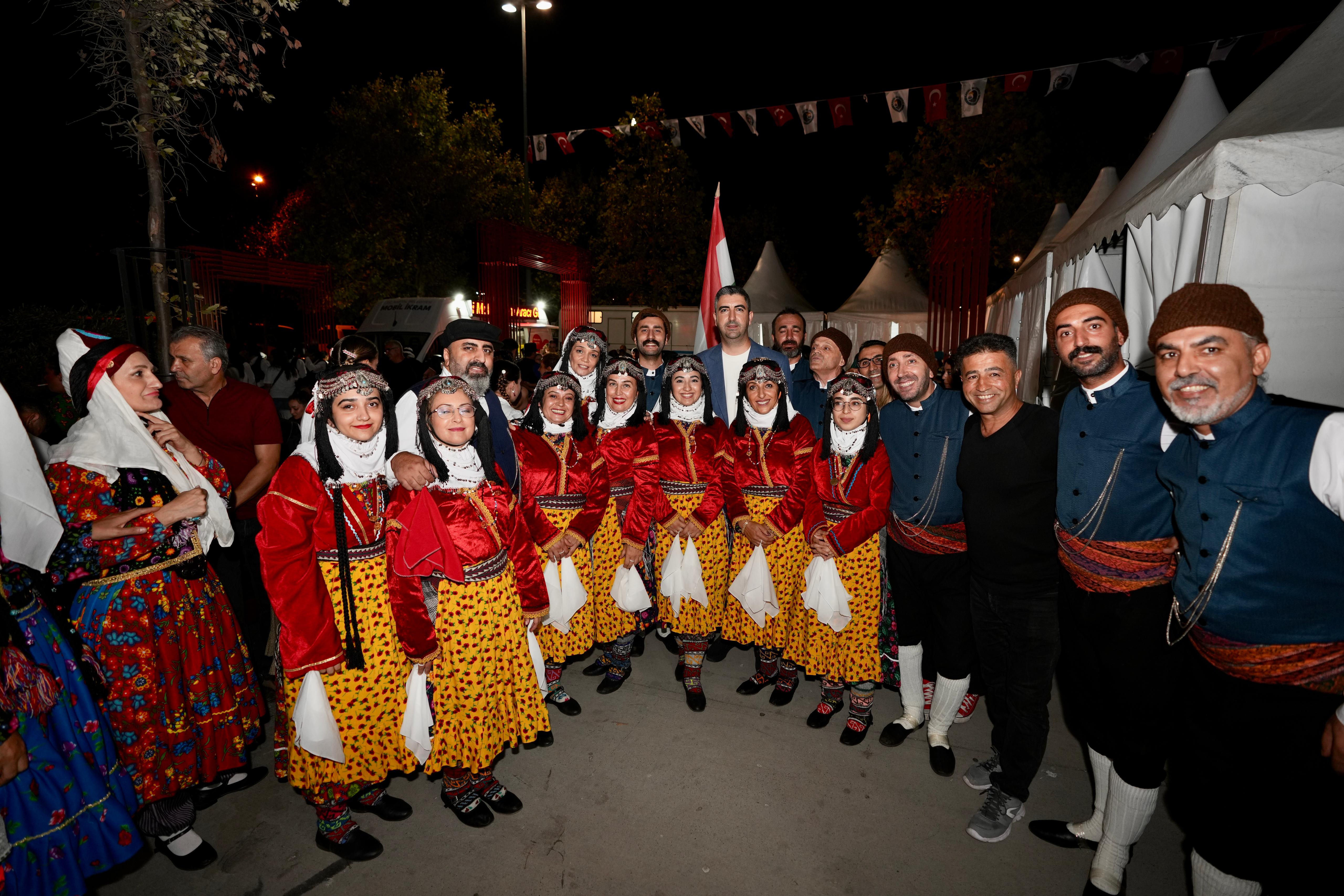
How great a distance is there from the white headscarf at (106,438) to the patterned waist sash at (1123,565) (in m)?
3.88

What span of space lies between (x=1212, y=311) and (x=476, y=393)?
110 inches

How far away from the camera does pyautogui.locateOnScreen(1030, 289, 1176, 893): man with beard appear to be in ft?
7.99

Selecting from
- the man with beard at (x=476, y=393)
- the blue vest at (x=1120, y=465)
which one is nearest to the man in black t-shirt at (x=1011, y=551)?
the blue vest at (x=1120, y=465)

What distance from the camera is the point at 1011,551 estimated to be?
2807 millimetres

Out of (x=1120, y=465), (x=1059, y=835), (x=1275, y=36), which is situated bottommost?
(x=1059, y=835)

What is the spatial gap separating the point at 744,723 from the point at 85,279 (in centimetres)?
1362

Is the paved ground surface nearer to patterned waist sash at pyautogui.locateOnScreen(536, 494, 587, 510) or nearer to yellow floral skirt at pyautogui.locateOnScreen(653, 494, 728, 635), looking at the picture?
yellow floral skirt at pyautogui.locateOnScreen(653, 494, 728, 635)

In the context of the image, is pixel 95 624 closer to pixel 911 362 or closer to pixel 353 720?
pixel 353 720

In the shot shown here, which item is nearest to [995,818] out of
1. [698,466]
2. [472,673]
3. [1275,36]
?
[698,466]

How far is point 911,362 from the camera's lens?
134 inches

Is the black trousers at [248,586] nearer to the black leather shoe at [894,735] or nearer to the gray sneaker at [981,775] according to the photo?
the black leather shoe at [894,735]

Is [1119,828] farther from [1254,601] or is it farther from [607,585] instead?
[607,585]

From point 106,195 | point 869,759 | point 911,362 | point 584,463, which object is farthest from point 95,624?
point 106,195

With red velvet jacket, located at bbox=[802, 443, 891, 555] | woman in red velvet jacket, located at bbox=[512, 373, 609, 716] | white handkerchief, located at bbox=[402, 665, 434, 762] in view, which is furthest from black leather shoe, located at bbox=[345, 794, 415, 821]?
red velvet jacket, located at bbox=[802, 443, 891, 555]
